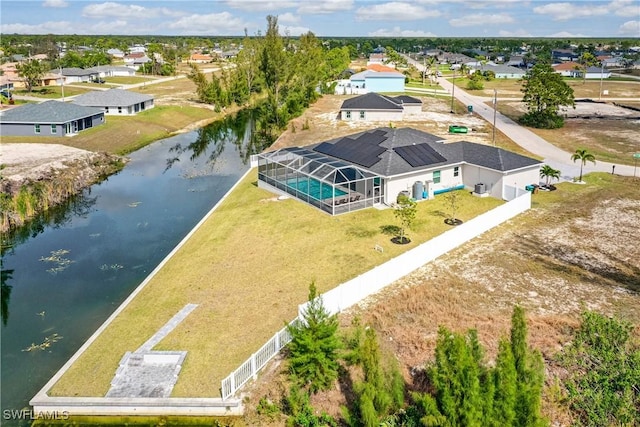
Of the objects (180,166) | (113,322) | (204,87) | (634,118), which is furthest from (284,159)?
(634,118)

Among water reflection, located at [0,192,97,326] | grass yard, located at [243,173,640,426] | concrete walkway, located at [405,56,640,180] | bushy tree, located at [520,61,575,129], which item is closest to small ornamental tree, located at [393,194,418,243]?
grass yard, located at [243,173,640,426]

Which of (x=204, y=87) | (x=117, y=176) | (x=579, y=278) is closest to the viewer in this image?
(x=579, y=278)

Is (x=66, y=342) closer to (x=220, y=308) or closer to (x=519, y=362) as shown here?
(x=220, y=308)

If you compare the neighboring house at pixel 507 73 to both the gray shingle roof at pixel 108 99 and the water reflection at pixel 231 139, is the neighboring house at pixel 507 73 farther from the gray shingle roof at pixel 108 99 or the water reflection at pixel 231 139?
the gray shingle roof at pixel 108 99

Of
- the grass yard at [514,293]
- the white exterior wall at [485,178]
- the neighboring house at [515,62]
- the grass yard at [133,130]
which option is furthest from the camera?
the neighboring house at [515,62]

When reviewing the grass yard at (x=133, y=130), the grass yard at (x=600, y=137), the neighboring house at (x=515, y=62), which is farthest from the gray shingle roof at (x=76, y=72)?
the neighboring house at (x=515, y=62)

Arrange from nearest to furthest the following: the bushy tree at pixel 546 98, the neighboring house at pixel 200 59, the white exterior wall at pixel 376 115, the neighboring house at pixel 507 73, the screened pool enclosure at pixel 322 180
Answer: the screened pool enclosure at pixel 322 180, the bushy tree at pixel 546 98, the white exterior wall at pixel 376 115, the neighboring house at pixel 507 73, the neighboring house at pixel 200 59

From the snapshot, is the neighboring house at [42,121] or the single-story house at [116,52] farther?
the single-story house at [116,52]
